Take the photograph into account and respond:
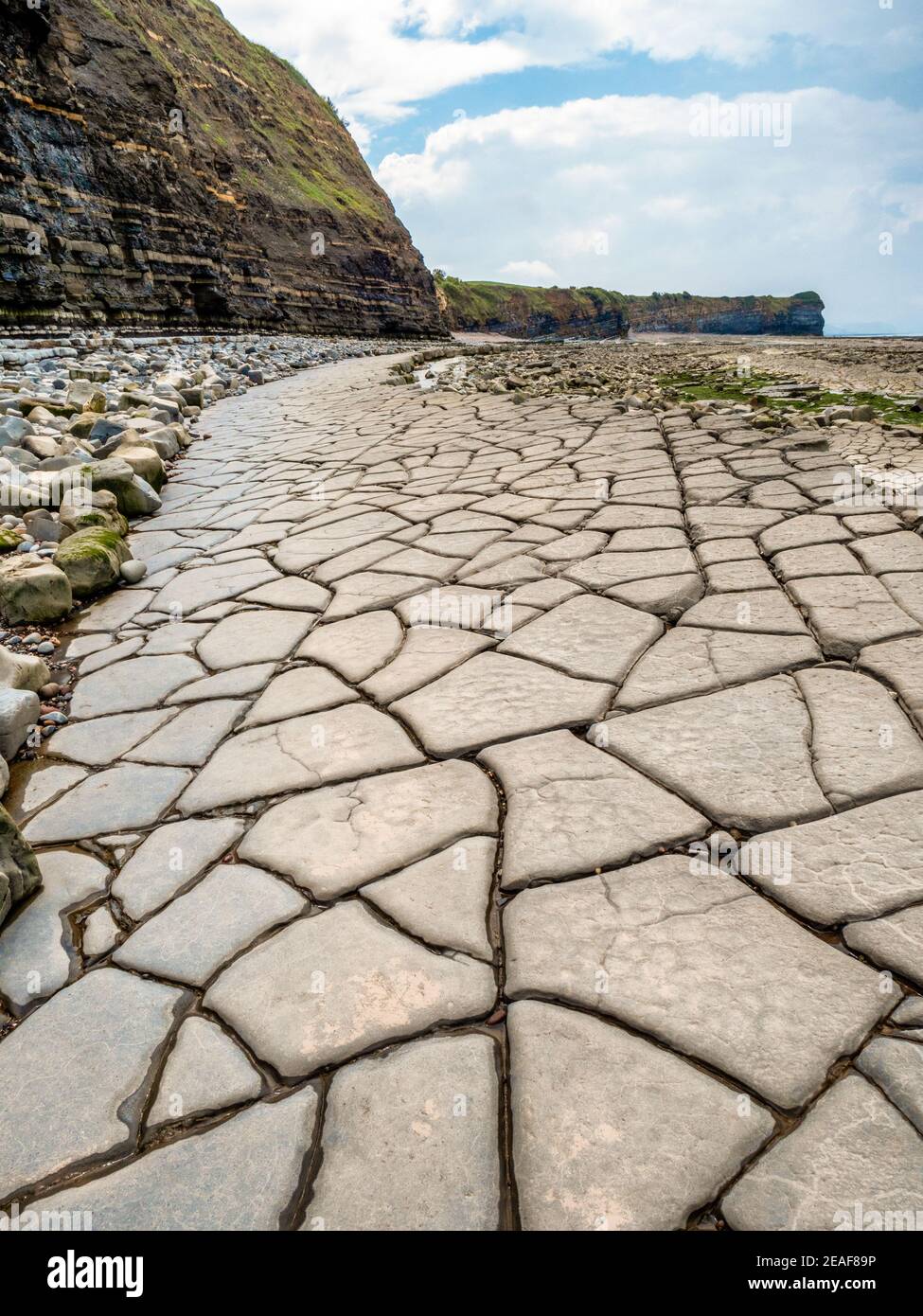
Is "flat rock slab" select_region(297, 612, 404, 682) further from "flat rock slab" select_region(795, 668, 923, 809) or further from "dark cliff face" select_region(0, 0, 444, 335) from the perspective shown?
"dark cliff face" select_region(0, 0, 444, 335)

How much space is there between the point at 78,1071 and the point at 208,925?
0.30 m

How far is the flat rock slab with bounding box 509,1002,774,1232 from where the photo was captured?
86 centimetres

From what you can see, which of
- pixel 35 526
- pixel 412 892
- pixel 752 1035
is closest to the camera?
pixel 752 1035

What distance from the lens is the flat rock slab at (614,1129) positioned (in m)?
0.86

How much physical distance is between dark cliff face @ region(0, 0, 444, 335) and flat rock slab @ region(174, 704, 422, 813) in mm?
13140

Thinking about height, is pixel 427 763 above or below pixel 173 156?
below

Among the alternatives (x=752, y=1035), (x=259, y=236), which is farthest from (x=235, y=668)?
(x=259, y=236)

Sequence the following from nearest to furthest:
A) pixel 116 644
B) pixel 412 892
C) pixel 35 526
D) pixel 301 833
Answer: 1. pixel 412 892
2. pixel 301 833
3. pixel 116 644
4. pixel 35 526

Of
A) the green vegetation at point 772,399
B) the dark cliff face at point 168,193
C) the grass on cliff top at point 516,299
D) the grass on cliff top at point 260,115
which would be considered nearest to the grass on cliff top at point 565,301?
the grass on cliff top at point 516,299

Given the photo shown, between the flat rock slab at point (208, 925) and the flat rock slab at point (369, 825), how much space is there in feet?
0.18

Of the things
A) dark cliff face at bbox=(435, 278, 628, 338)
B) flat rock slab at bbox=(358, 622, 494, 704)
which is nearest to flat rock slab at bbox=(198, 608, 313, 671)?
flat rock slab at bbox=(358, 622, 494, 704)

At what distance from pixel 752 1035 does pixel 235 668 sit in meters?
1.81
